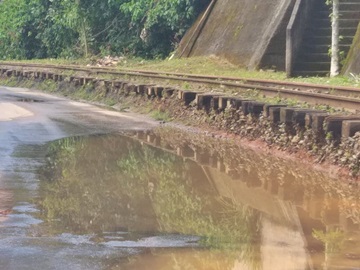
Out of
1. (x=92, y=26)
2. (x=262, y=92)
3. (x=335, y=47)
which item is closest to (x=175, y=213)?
(x=262, y=92)

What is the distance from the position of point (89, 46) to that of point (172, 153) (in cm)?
2804

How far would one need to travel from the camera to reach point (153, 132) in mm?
15992

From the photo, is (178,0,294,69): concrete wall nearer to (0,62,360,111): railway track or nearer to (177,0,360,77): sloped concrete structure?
(177,0,360,77): sloped concrete structure

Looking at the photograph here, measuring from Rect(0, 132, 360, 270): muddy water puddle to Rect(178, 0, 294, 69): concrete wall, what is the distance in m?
11.4

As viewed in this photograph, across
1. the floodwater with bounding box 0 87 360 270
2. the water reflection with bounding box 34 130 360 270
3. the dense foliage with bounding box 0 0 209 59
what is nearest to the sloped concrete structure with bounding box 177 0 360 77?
the dense foliage with bounding box 0 0 209 59

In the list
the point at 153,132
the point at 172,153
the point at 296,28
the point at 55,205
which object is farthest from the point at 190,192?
the point at 296,28

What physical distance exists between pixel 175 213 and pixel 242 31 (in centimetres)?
1859

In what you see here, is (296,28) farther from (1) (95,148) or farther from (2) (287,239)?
(2) (287,239)

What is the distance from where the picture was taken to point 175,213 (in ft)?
27.8

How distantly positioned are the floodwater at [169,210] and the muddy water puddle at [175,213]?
0.01 m

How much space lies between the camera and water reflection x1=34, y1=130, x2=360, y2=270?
268 inches

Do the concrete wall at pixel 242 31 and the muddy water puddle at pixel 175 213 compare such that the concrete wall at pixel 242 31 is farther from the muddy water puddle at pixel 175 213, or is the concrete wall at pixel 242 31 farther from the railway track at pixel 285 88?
the muddy water puddle at pixel 175 213

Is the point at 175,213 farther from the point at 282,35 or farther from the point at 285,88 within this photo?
the point at 282,35

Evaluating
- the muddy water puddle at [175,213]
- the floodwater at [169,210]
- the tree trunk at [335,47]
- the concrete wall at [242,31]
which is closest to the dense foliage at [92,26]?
the concrete wall at [242,31]
